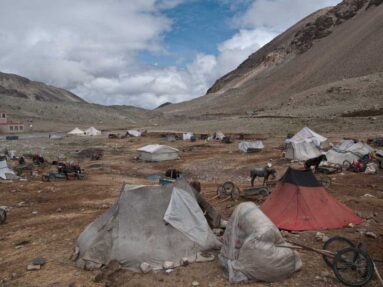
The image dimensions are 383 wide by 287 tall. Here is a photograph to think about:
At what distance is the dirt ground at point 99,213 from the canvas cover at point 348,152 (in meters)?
2.43

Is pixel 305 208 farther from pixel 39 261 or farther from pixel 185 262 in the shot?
pixel 39 261

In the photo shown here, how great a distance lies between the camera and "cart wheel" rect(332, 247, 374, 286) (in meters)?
7.47

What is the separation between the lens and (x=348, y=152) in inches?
885

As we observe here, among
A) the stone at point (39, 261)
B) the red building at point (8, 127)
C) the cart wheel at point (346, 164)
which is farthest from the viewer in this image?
the red building at point (8, 127)

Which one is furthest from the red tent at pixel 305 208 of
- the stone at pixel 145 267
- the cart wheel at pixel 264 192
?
the stone at pixel 145 267

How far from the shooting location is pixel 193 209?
32.2ft

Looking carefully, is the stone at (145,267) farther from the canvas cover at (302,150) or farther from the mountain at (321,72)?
the mountain at (321,72)

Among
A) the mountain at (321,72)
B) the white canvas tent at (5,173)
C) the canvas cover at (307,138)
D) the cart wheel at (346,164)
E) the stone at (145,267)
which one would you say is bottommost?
the stone at (145,267)

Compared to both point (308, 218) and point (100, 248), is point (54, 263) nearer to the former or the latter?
point (100, 248)

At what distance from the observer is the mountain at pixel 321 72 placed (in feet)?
225

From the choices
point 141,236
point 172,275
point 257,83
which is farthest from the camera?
point 257,83

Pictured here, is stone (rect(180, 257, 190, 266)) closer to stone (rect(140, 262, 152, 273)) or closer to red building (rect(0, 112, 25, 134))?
stone (rect(140, 262, 152, 273))

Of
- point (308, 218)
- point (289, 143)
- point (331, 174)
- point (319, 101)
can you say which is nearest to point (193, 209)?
point (308, 218)

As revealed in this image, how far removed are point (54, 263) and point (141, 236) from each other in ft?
7.06
